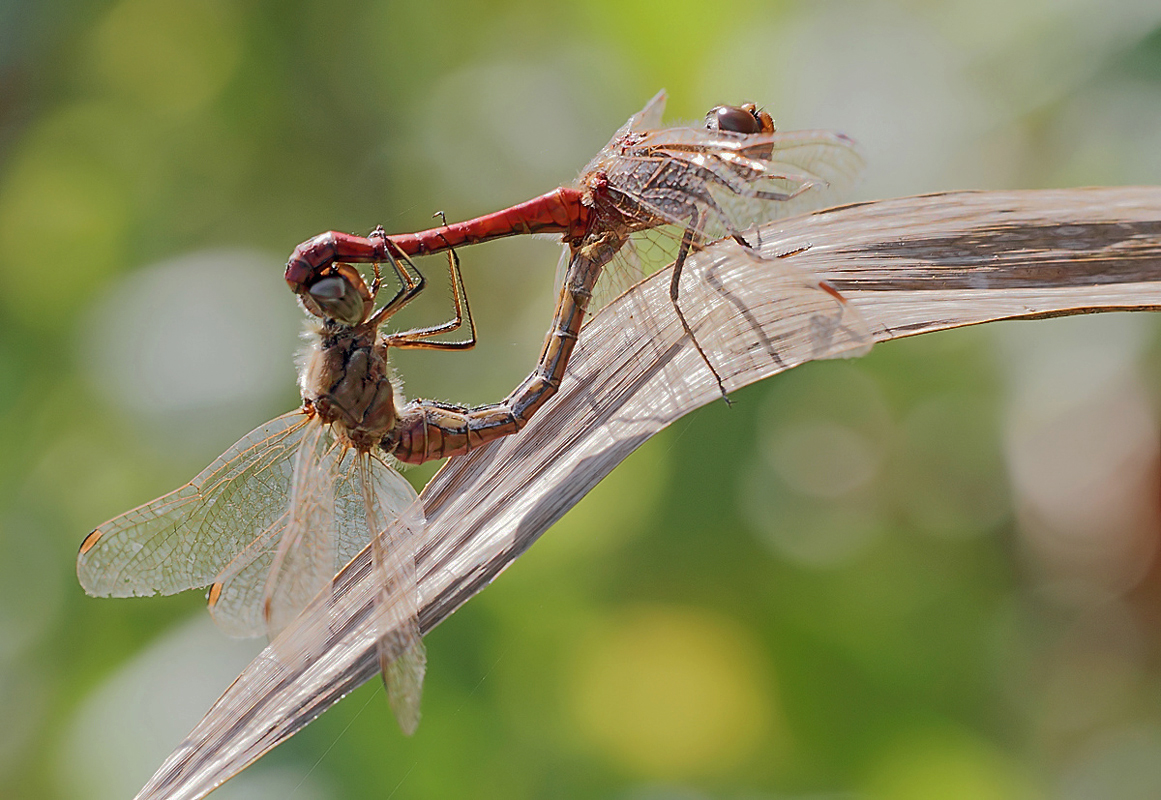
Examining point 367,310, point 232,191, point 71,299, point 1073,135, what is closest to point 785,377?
point 1073,135

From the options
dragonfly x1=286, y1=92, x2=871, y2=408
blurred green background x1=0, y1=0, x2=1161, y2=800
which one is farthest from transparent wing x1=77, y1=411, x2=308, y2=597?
blurred green background x1=0, y1=0, x2=1161, y2=800

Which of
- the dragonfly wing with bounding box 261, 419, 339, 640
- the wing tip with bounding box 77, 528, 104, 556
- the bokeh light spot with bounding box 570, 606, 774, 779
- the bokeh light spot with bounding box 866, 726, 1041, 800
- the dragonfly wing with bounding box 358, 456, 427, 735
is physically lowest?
the bokeh light spot with bounding box 866, 726, 1041, 800

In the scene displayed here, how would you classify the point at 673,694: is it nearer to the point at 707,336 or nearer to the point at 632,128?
the point at 707,336

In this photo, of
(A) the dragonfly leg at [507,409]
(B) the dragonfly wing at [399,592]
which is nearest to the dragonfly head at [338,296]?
(A) the dragonfly leg at [507,409]

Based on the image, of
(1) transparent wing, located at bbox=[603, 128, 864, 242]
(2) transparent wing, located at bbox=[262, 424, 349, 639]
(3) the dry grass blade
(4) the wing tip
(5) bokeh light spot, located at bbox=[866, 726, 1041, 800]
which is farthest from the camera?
(5) bokeh light spot, located at bbox=[866, 726, 1041, 800]

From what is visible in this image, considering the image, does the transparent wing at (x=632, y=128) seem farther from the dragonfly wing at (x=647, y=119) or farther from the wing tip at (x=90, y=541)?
the wing tip at (x=90, y=541)

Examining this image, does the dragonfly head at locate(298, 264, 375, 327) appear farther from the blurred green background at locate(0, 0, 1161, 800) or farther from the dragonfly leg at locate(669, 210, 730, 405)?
the dragonfly leg at locate(669, 210, 730, 405)

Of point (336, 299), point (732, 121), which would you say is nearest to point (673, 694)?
point (336, 299)
